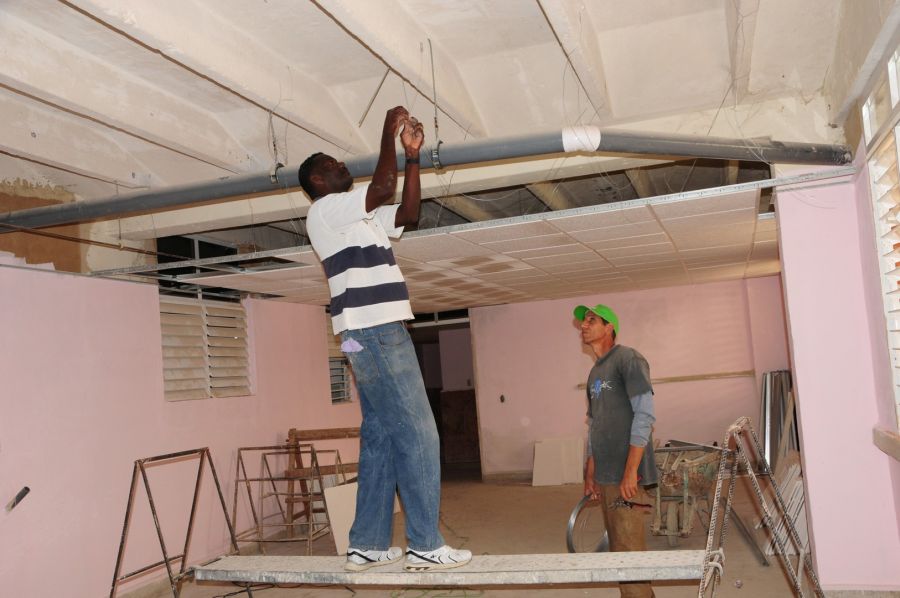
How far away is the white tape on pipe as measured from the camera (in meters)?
3.39

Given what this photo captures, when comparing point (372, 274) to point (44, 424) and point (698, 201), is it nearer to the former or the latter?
point (698, 201)

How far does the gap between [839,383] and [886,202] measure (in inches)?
44.2

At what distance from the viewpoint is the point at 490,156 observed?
357 cm

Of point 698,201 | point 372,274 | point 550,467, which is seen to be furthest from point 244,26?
point 550,467

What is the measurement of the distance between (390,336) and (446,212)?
4740 millimetres

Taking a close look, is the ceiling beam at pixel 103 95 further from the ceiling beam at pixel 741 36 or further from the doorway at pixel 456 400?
the doorway at pixel 456 400

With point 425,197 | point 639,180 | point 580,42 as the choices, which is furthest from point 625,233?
point 580,42

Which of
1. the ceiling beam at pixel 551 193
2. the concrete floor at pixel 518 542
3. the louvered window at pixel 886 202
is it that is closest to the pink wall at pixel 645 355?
the concrete floor at pixel 518 542

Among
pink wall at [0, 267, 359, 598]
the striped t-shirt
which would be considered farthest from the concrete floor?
the striped t-shirt

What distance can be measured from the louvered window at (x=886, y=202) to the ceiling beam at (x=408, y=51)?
1938 millimetres

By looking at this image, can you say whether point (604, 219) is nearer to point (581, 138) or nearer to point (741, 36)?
point (581, 138)

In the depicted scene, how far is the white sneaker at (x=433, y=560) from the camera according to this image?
2631 mm

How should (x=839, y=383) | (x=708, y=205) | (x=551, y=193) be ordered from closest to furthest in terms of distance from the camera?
(x=839, y=383) → (x=708, y=205) → (x=551, y=193)

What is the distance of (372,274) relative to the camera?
2.62 metres
